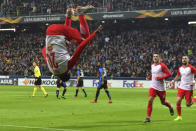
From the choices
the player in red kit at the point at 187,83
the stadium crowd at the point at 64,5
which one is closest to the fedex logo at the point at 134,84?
the stadium crowd at the point at 64,5

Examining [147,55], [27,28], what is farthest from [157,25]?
[27,28]

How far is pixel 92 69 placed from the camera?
51.0 meters

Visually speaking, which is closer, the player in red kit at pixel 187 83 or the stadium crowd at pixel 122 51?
the player in red kit at pixel 187 83

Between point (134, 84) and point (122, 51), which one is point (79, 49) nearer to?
point (134, 84)

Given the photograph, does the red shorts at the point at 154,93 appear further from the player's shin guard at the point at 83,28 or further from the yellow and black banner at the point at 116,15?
the yellow and black banner at the point at 116,15

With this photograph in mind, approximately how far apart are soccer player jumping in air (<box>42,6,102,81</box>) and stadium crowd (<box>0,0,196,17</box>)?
1524 inches

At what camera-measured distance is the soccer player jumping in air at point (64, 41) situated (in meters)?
10.5

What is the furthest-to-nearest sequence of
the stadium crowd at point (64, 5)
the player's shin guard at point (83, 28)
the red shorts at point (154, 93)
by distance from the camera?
the stadium crowd at point (64, 5)
the red shorts at point (154, 93)
the player's shin guard at point (83, 28)

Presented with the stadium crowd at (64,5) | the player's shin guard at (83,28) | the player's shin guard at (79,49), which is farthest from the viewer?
the stadium crowd at (64,5)

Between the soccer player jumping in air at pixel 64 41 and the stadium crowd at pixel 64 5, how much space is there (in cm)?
3872

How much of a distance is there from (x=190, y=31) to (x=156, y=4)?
5.41 meters

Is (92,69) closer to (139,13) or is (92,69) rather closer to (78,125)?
(139,13)

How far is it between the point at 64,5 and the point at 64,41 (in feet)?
152

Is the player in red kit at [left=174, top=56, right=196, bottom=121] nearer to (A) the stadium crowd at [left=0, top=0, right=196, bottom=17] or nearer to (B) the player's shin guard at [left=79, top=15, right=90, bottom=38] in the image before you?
(B) the player's shin guard at [left=79, top=15, right=90, bottom=38]
